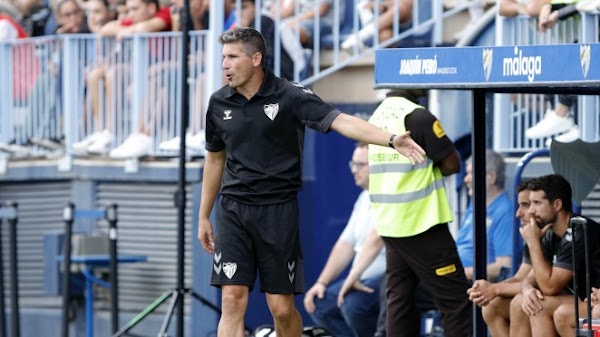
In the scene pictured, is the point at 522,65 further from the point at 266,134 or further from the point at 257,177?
the point at 257,177

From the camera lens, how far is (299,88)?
9.46 metres

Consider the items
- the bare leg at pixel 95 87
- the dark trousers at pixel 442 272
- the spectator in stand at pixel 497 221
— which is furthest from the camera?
the bare leg at pixel 95 87

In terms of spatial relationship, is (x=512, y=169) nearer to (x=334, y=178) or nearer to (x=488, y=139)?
(x=488, y=139)

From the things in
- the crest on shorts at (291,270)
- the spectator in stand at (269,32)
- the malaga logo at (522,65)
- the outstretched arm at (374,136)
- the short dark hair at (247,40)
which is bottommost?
the crest on shorts at (291,270)

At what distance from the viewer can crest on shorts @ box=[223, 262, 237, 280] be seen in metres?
9.41

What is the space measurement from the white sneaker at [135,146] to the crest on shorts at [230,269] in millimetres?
5059

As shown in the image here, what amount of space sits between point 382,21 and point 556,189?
4232 millimetres

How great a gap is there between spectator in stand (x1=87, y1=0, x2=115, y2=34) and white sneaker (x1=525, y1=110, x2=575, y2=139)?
4817 millimetres

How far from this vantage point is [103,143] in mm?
14656

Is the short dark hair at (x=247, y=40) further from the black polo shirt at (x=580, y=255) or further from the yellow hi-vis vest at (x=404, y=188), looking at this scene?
the black polo shirt at (x=580, y=255)

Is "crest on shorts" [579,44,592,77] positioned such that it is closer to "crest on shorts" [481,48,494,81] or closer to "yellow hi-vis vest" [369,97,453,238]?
"crest on shorts" [481,48,494,81]

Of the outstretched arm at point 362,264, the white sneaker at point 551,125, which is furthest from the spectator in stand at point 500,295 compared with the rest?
the outstretched arm at point 362,264

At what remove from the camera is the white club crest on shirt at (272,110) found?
369 inches

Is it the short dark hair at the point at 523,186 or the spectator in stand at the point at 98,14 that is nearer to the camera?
the short dark hair at the point at 523,186
